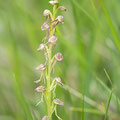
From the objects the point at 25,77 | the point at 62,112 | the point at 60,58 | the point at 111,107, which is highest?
the point at 60,58

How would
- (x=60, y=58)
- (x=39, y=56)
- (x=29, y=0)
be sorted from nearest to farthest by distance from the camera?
(x=60, y=58), (x=39, y=56), (x=29, y=0)

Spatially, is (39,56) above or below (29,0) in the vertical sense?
below

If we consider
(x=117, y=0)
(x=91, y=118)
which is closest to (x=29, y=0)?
(x=117, y=0)

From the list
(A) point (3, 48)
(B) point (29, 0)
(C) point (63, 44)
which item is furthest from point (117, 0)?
(B) point (29, 0)

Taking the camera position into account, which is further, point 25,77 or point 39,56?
point 25,77

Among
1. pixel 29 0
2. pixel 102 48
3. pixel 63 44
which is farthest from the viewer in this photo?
pixel 29 0

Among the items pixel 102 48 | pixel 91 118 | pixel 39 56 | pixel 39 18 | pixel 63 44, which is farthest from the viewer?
pixel 39 18

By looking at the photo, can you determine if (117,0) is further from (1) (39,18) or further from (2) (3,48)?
(2) (3,48)

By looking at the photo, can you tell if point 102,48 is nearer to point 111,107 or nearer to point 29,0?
point 111,107

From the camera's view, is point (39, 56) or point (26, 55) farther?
point (26, 55)
